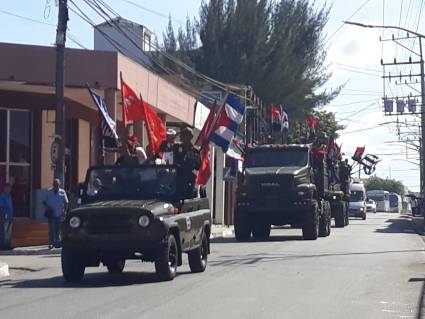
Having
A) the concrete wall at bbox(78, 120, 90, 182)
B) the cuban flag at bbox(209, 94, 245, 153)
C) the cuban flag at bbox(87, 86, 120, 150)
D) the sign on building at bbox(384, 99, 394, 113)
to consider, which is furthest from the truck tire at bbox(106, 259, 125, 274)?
the sign on building at bbox(384, 99, 394, 113)

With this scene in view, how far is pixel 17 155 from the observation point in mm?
29953

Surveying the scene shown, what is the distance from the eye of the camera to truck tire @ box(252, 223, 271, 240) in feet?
104

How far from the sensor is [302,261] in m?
21.0

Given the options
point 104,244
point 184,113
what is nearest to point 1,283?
point 104,244

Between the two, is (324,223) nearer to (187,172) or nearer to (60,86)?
(60,86)

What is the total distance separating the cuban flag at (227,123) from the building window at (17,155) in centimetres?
623

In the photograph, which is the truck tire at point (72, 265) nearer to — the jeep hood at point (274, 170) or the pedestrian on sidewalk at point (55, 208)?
the pedestrian on sidewalk at point (55, 208)

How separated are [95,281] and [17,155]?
14159 millimetres

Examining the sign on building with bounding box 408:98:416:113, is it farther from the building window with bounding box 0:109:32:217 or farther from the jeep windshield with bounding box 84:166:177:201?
the jeep windshield with bounding box 84:166:177:201

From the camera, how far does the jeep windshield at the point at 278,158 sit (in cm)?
3061

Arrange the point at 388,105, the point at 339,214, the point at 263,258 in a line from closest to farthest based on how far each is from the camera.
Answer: the point at 263,258 → the point at 339,214 → the point at 388,105

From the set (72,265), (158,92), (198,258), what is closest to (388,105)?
(158,92)

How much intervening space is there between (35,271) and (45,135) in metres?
11.9

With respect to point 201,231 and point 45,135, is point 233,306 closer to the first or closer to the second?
point 201,231
